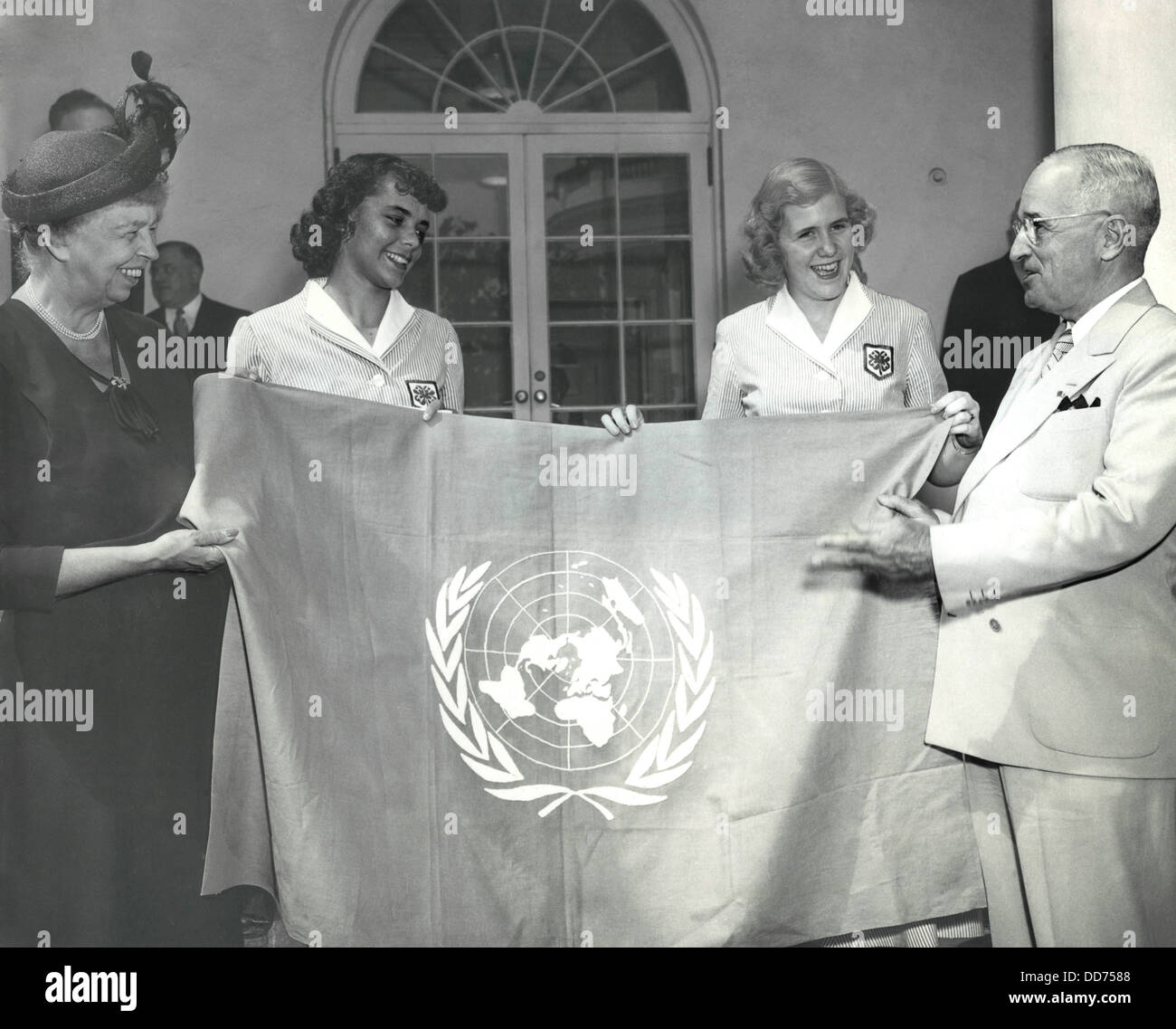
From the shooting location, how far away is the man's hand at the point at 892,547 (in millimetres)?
2871

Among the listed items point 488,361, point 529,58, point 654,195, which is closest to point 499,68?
point 529,58

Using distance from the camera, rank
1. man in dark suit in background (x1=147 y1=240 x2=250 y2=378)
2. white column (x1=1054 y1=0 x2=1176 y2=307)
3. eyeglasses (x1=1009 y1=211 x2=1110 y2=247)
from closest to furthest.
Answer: eyeglasses (x1=1009 y1=211 x2=1110 y2=247), white column (x1=1054 y1=0 x2=1176 y2=307), man in dark suit in background (x1=147 y1=240 x2=250 y2=378)

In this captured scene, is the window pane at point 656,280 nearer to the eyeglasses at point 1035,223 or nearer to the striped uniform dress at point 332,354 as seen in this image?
the striped uniform dress at point 332,354

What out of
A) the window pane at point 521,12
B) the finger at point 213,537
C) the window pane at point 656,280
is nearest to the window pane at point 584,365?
the window pane at point 656,280

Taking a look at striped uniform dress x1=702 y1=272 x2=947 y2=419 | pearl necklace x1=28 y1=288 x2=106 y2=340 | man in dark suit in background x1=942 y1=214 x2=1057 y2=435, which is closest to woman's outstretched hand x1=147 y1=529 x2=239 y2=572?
pearl necklace x1=28 y1=288 x2=106 y2=340

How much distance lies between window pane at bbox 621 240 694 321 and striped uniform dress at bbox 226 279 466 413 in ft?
3.98

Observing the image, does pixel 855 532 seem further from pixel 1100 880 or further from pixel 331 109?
pixel 331 109

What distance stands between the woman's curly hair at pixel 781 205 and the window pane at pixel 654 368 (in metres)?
0.93

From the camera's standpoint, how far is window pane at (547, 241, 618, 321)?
4.23 metres

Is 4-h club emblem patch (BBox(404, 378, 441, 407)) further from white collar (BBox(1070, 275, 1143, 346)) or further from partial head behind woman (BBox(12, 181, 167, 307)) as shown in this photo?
white collar (BBox(1070, 275, 1143, 346))

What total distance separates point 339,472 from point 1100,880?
5.97 ft

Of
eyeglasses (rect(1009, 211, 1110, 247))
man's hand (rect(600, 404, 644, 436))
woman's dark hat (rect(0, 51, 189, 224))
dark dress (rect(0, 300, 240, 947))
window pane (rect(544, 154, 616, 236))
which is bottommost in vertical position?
dark dress (rect(0, 300, 240, 947))

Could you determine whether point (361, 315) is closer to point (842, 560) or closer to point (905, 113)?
point (842, 560)
